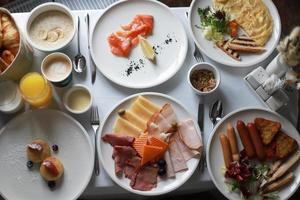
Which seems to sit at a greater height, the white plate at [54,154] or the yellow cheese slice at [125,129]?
the yellow cheese slice at [125,129]

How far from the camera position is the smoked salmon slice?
1672 millimetres

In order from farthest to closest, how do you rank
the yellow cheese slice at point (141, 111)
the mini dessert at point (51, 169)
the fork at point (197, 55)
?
the fork at point (197, 55) → the yellow cheese slice at point (141, 111) → the mini dessert at point (51, 169)

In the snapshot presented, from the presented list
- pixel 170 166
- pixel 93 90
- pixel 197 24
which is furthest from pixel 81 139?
pixel 197 24

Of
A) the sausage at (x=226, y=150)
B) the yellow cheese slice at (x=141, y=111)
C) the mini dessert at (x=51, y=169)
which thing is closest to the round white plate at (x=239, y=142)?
the sausage at (x=226, y=150)

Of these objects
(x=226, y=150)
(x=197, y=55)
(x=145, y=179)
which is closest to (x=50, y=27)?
(x=197, y=55)

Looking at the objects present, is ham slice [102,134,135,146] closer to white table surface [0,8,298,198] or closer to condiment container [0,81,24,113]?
white table surface [0,8,298,198]

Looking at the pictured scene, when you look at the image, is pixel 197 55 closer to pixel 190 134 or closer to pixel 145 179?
pixel 190 134

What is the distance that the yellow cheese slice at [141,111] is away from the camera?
5.16 ft

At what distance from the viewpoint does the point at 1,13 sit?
1523 millimetres

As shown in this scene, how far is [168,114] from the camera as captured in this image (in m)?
1.57

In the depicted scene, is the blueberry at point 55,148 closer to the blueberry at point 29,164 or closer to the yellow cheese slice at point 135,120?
the blueberry at point 29,164

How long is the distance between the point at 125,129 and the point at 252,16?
721 millimetres

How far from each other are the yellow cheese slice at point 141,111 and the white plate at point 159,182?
0.03 meters

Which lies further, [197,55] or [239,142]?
[197,55]
